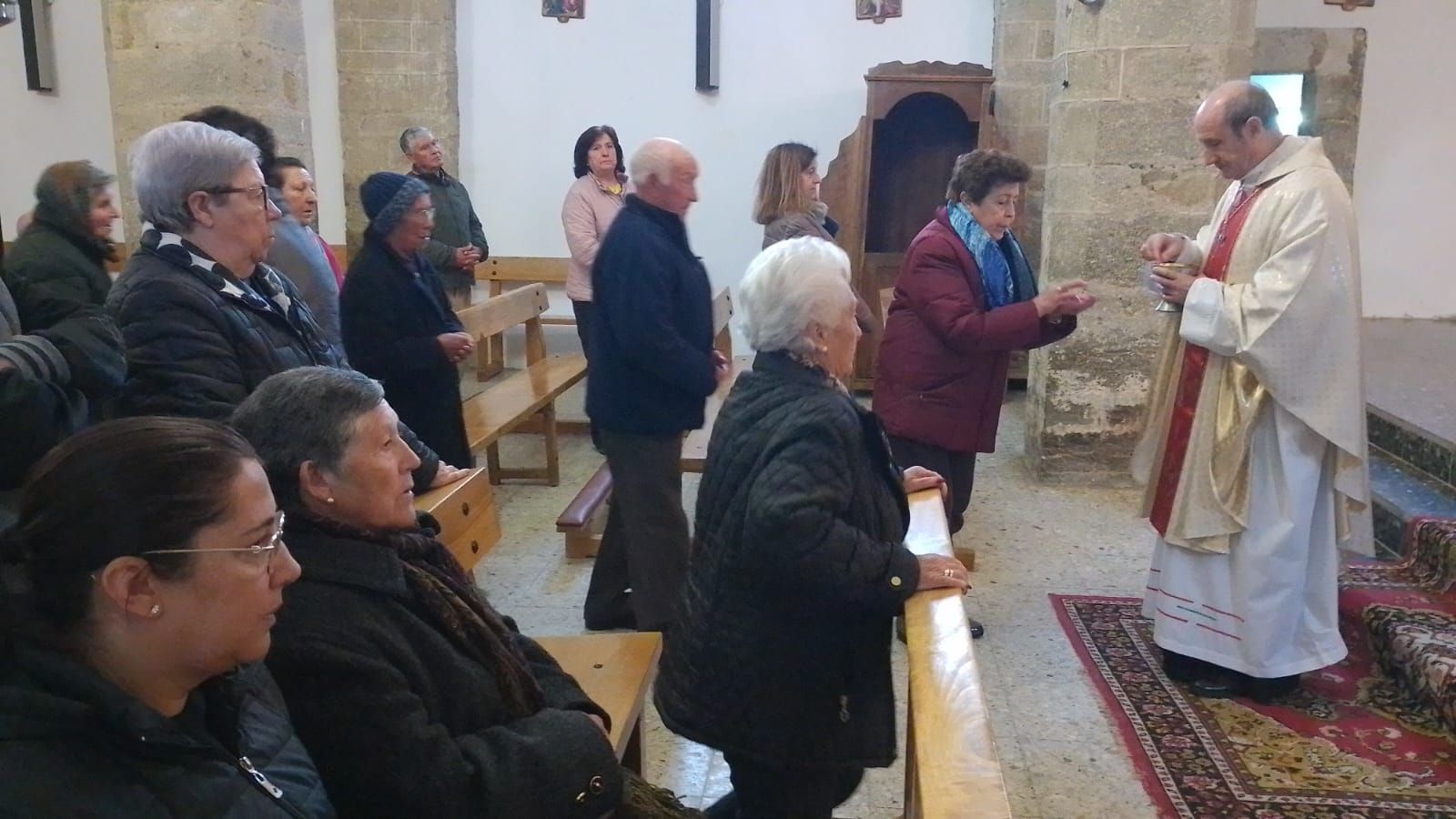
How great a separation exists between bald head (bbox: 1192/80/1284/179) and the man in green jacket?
367 cm

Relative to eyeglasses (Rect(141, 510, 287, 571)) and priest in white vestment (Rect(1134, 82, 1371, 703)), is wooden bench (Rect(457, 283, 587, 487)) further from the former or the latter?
eyeglasses (Rect(141, 510, 287, 571))

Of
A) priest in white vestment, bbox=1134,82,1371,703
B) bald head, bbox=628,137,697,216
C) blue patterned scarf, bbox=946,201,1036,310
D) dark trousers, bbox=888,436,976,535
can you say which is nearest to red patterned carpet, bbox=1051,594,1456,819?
priest in white vestment, bbox=1134,82,1371,703

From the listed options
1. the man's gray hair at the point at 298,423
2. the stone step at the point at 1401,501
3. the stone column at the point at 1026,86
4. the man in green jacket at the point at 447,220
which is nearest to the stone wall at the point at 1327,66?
the stone column at the point at 1026,86

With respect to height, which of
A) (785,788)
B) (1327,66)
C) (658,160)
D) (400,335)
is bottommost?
(785,788)

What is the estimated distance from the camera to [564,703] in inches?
67.2

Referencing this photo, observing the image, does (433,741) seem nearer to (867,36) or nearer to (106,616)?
(106,616)

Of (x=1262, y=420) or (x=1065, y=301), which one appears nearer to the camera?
(x=1262, y=420)

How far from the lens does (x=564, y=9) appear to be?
7445 mm

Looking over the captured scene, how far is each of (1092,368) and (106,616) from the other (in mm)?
4685

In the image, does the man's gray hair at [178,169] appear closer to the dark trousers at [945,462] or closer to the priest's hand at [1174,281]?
the dark trousers at [945,462]

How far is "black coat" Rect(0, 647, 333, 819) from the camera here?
97 centimetres

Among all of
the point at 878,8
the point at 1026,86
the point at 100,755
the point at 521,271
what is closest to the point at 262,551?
the point at 100,755

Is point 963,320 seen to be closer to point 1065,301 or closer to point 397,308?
point 1065,301

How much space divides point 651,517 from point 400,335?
0.87 metres
